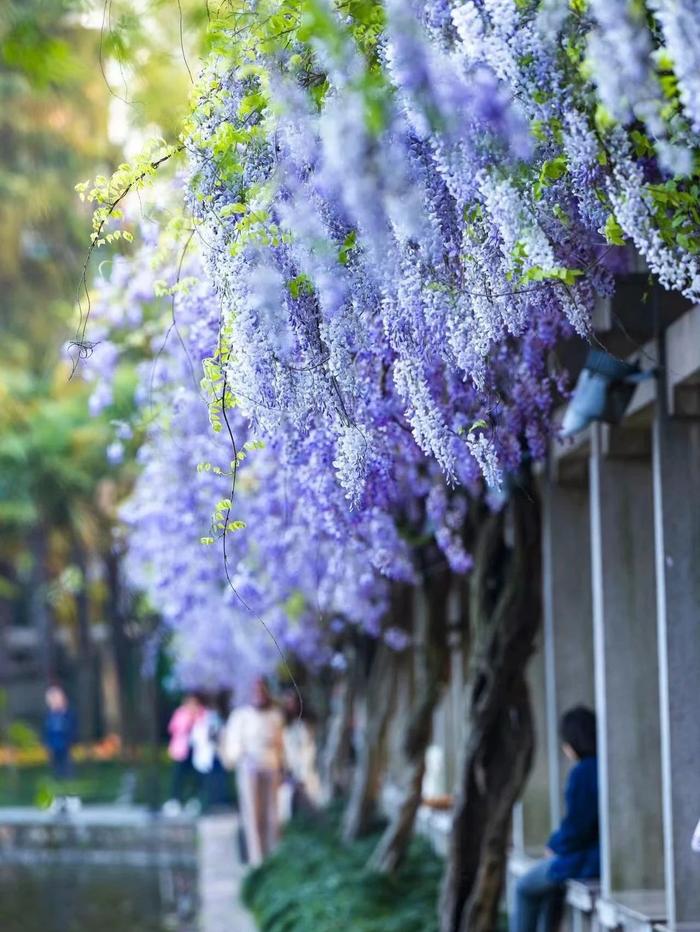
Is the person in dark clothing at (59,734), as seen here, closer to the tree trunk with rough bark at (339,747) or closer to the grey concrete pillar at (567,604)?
the tree trunk with rough bark at (339,747)

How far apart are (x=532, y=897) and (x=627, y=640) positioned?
1580 mm

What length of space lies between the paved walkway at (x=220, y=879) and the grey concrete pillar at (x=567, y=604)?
9.77ft

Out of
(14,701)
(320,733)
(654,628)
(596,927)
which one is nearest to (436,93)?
(654,628)

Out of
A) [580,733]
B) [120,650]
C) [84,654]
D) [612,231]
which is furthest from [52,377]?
Answer: [612,231]

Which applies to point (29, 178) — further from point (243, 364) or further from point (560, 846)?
point (243, 364)

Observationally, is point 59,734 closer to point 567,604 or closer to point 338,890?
point 338,890

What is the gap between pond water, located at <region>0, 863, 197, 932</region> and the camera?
674 inches

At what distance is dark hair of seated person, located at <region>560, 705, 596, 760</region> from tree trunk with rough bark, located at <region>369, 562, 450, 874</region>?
3.64 metres

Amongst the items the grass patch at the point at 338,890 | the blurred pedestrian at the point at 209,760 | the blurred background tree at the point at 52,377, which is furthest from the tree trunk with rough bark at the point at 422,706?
the blurred background tree at the point at 52,377

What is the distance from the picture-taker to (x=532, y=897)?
10.3 m

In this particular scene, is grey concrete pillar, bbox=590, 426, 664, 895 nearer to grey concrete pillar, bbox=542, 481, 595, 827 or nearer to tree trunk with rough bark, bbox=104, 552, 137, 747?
grey concrete pillar, bbox=542, 481, 595, 827

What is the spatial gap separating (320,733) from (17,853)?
552 centimetres

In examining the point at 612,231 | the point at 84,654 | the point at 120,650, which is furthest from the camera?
the point at 120,650

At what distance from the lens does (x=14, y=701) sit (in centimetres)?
4953
